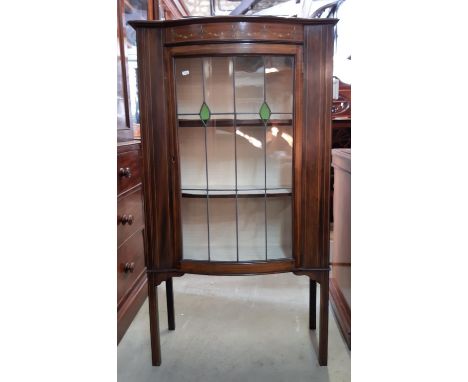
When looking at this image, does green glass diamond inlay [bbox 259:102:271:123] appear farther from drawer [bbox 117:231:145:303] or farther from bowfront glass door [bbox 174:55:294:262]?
drawer [bbox 117:231:145:303]

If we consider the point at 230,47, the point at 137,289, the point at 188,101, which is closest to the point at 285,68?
the point at 230,47

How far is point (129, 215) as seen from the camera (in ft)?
5.15

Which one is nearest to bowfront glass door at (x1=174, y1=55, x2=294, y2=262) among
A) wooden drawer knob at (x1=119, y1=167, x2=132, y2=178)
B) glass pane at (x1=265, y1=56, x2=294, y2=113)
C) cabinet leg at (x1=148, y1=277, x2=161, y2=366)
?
glass pane at (x1=265, y1=56, x2=294, y2=113)

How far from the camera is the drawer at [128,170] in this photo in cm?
145

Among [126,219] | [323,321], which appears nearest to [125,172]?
[126,219]

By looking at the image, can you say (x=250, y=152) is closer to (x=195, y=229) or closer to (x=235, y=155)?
(x=235, y=155)

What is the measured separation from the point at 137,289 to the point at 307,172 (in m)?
1.04

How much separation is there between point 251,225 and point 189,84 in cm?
52

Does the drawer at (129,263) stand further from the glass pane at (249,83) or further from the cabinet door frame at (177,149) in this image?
the glass pane at (249,83)

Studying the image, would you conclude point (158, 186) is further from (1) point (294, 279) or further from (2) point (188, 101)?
(1) point (294, 279)

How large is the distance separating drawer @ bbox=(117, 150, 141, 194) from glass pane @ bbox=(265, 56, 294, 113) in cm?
63

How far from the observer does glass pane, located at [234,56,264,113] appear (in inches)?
46.1

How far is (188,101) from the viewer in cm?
121

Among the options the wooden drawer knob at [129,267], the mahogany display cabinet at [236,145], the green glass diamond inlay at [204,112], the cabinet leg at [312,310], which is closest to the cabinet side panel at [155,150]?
the mahogany display cabinet at [236,145]
